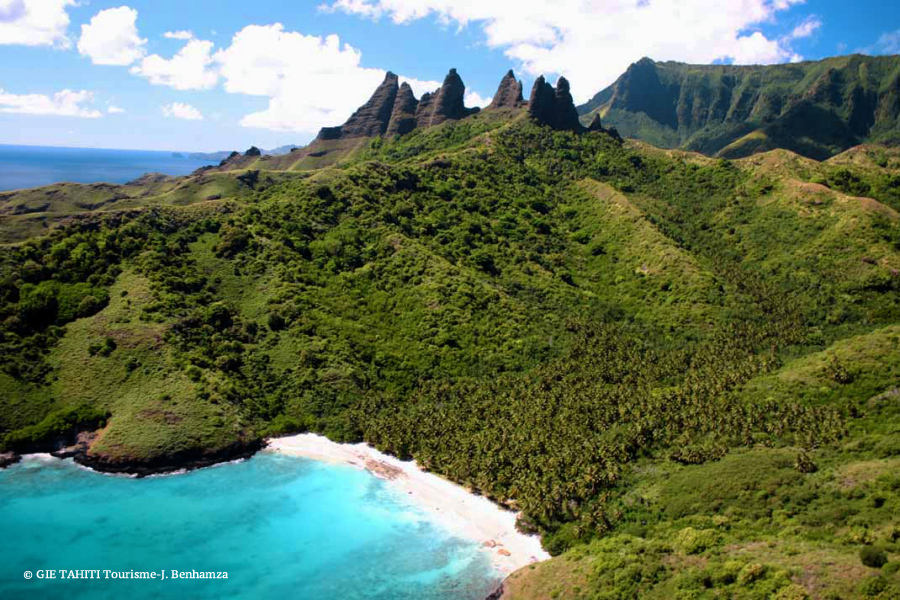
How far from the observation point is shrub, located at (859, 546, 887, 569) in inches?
1816

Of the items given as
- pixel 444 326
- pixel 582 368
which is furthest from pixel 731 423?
pixel 444 326

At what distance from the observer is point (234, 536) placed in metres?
69.6

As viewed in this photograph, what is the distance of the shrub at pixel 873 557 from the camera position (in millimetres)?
46125

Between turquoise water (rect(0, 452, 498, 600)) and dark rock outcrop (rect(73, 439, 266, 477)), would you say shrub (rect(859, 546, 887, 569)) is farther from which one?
dark rock outcrop (rect(73, 439, 266, 477))

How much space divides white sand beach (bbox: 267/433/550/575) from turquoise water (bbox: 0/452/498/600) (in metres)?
1.85

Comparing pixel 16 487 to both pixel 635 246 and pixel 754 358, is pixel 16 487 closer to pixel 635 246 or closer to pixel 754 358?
pixel 754 358

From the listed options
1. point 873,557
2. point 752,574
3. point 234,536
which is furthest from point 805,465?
point 234,536

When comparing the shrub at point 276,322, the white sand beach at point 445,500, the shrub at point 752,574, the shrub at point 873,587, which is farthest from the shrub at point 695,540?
the shrub at point 276,322

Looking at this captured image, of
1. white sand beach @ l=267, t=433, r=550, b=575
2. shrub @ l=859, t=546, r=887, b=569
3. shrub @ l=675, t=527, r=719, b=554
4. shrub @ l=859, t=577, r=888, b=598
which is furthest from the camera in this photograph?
white sand beach @ l=267, t=433, r=550, b=575

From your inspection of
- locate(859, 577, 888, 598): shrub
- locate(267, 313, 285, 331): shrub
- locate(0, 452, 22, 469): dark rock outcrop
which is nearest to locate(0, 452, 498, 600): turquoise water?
locate(0, 452, 22, 469): dark rock outcrop

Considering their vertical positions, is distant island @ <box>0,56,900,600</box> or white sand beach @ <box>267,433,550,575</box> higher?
distant island @ <box>0,56,900,600</box>

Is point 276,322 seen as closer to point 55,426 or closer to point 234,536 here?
point 55,426

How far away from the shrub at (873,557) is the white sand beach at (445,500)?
99.2 feet

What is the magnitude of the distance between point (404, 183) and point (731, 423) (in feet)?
354
